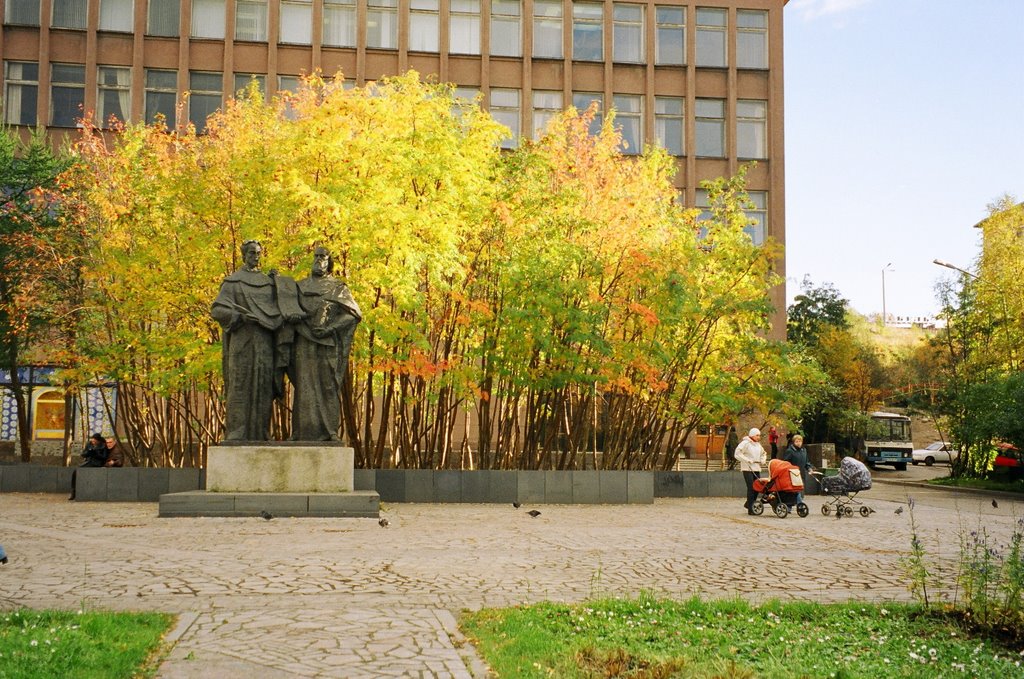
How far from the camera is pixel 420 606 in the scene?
8141mm

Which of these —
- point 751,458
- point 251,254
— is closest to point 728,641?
point 251,254

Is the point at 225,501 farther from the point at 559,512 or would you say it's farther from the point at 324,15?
the point at 324,15

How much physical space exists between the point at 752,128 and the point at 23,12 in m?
27.4

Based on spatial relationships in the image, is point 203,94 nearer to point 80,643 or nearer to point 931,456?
point 80,643

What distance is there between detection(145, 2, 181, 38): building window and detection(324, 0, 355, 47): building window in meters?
5.35

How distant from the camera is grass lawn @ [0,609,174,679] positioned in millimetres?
5605

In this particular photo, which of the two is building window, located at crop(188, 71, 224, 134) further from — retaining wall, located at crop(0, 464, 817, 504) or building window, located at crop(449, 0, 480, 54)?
retaining wall, located at crop(0, 464, 817, 504)

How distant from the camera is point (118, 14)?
136 ft

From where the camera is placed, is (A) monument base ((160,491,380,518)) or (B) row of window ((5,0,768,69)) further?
(B) row of window ((5,0,768,69))

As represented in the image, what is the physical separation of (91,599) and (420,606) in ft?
7.65

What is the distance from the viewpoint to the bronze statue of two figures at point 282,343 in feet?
53.1

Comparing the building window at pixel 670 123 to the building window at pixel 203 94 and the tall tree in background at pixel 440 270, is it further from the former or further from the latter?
the tall tree in background at pixel 440 270

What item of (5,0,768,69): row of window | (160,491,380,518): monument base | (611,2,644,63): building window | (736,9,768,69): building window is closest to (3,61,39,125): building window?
(5,0,768,69): row of window

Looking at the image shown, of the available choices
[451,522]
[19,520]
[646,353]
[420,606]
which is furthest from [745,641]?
[646,353]
